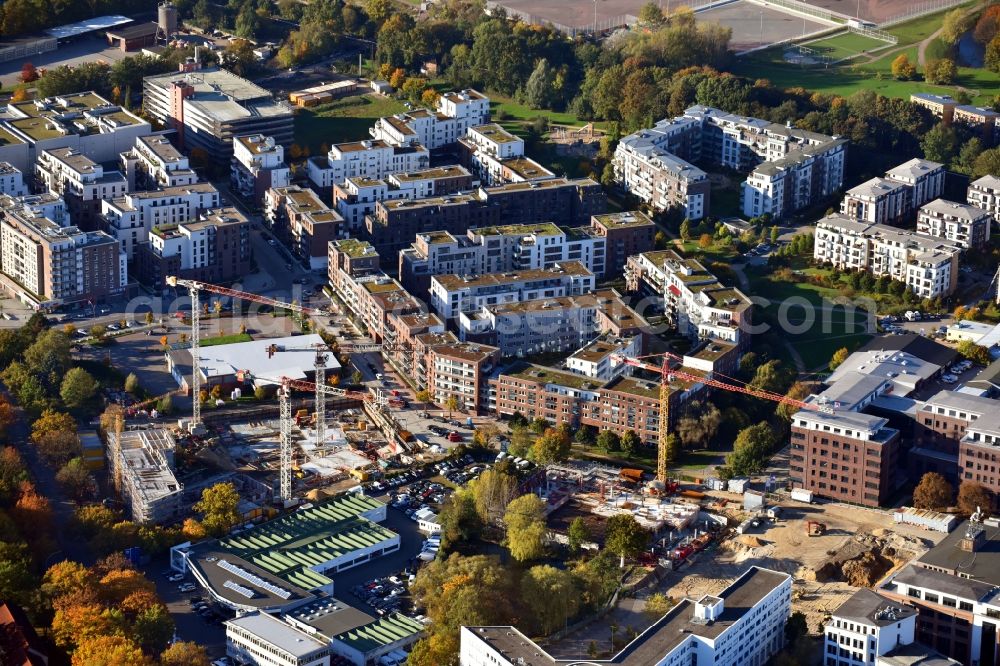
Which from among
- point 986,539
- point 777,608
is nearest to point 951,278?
point 986,539

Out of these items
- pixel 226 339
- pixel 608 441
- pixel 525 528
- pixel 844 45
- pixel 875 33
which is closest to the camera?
pixel 525 528

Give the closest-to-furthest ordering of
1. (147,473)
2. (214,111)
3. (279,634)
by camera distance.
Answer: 1. (279,634)
2. (147,473)
3. (214,111)

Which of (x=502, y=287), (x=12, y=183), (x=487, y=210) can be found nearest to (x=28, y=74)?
(x=12, y=183)

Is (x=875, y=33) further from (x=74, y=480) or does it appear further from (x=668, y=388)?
(x=74, y=480)

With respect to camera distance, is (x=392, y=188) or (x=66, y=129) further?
(x=66, y=129)

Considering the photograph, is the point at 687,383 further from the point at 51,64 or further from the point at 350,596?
the point at 51,64

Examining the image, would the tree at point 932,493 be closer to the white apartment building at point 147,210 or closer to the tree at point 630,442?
the tree at point 630,442

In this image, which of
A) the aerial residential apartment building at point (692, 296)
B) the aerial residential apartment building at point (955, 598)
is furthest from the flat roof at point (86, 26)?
the aerial residential apartment building at point (955, 598)
